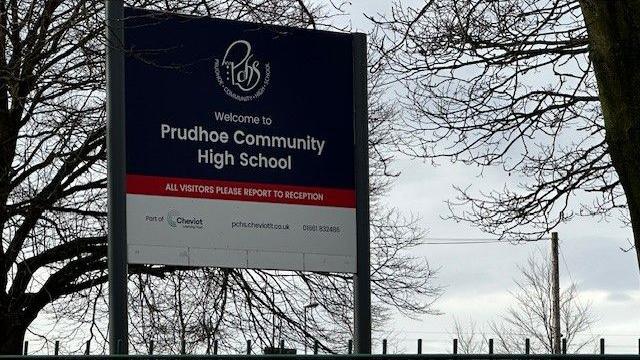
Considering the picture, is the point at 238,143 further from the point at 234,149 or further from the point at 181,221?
the point at 181,221

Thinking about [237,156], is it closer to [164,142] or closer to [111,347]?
[164,142]

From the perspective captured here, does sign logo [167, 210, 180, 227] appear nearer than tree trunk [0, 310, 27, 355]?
Yes

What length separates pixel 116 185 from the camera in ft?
35.0

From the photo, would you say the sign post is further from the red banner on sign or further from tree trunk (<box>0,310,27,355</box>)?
tree trunk (<box>0,310,27,355</box>)

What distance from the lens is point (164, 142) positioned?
11.1 metres

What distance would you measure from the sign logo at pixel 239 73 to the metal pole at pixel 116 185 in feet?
3.26

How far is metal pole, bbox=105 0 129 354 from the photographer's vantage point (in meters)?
10.6

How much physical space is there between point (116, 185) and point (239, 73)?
5.34 feet

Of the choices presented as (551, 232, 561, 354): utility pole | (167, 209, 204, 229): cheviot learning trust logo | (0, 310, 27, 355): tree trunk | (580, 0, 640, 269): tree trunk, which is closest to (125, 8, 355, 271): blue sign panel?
(167, 209, 204, 229): cheviot learning trust logo

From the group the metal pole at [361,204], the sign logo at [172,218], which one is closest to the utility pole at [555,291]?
the metal pole at [361,204]

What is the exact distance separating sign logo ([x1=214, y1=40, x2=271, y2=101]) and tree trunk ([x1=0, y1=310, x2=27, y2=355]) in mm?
5462

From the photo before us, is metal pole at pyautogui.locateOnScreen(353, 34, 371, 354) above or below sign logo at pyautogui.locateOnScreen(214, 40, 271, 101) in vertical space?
below

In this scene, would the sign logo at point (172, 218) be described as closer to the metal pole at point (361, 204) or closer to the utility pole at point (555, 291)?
the metal pole at point (361, 204)

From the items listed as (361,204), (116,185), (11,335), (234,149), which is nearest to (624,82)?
(361,204)
